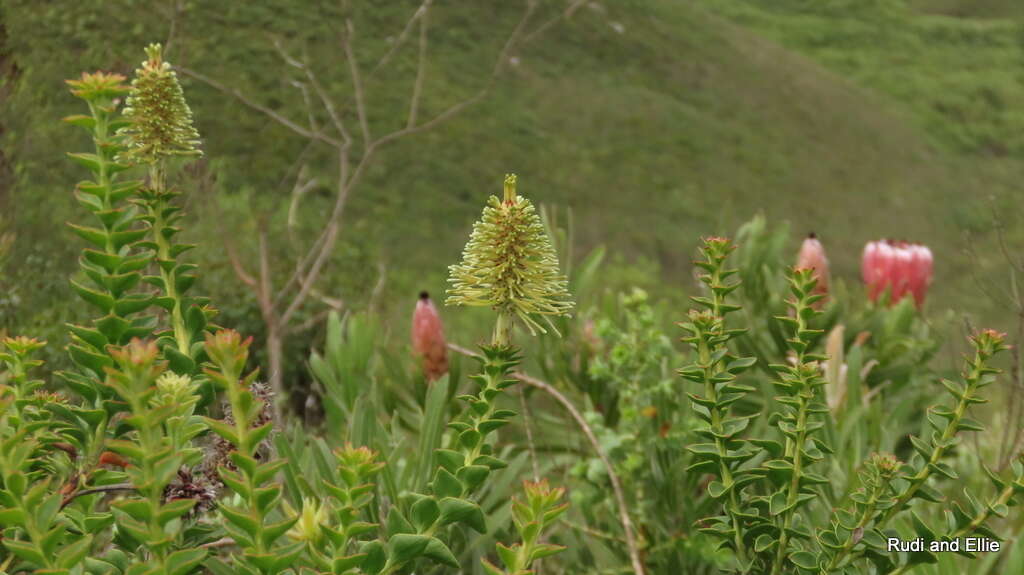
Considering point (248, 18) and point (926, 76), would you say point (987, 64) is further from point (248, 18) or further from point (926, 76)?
point (248, 18)

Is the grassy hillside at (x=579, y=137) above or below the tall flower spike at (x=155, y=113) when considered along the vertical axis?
above

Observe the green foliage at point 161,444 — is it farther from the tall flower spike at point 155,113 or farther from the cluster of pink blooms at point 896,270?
the cluster of pink blooms at point 896,270

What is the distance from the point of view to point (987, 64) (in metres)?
18.5

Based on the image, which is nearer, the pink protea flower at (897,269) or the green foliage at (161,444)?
the green foliage at (161,444)

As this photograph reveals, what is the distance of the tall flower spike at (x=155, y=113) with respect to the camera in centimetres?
78

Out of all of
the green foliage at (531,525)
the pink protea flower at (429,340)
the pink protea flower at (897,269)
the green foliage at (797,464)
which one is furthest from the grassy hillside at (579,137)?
the green foliage at (531,525)

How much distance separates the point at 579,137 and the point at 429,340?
8.66 m

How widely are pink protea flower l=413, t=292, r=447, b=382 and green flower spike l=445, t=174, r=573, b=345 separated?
3.11ft

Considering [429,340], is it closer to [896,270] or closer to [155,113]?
[155,113]

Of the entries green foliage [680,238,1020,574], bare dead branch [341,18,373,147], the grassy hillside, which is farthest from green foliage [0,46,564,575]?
bare dead branch [341,18,373,147]

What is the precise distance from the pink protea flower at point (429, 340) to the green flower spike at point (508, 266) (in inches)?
37.4

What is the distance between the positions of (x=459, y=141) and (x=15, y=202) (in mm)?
6458

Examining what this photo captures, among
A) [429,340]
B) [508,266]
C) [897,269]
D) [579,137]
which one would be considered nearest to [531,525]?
[508,266]

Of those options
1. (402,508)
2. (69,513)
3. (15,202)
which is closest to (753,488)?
(402,508)
